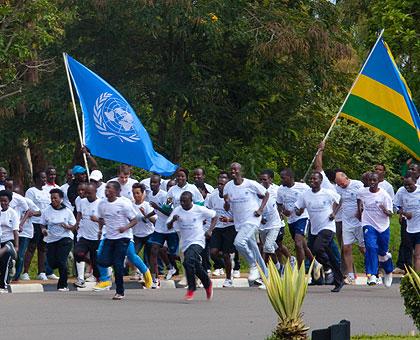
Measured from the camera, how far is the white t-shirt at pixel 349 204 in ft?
72.7

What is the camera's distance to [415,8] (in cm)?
3219

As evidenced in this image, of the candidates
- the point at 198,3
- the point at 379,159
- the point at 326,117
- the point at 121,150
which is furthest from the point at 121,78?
the point at 379,159

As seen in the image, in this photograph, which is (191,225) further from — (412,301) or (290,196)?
(412,301)

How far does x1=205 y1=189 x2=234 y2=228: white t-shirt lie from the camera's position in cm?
2189

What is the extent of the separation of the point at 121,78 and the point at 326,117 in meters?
5.90

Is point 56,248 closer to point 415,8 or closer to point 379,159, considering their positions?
point 415,8

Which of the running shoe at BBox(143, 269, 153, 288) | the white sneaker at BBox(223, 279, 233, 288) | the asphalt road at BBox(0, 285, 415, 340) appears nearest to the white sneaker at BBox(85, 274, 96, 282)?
the running shoe at BBox(143, 269, 153, 288)

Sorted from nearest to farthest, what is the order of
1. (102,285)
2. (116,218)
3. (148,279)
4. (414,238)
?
(116,218) → (102,285) → (148,279) → (414,238)

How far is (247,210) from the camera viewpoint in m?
20.9

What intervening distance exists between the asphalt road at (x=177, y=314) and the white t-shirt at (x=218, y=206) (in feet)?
4.75

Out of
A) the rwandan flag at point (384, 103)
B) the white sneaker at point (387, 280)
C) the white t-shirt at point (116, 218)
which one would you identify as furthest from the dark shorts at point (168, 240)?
the rwandan flag at point (384, 103)

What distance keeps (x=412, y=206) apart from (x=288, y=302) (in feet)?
30.1

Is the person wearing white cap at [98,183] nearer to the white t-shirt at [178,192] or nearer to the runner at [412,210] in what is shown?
the white t-shirt at [178,192]

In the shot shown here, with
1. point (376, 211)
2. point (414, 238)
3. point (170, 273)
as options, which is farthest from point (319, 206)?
point (170, 273)
